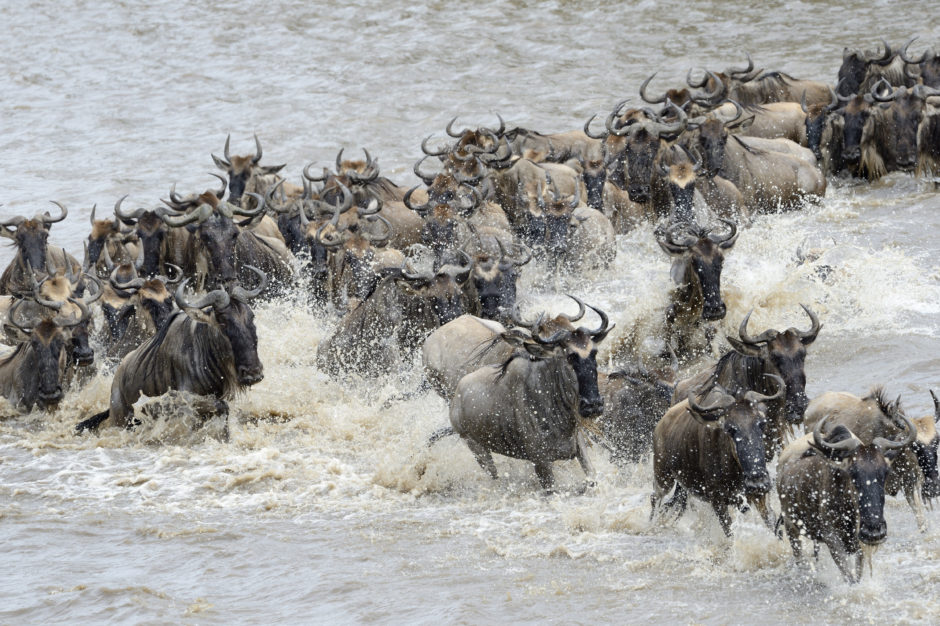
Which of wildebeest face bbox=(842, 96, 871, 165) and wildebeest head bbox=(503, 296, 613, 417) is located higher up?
wildebeest head bbox=(503, 296, 613, 417)

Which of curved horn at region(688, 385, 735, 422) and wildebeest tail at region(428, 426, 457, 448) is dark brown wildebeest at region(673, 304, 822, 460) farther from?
wildebeest tail at region(428, 426, 457, 448)

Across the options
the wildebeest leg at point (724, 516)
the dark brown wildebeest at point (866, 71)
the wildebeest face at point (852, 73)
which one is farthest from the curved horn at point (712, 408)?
the wildebeest face at point (852, 73)

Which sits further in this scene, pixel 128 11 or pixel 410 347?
pixel 128 11

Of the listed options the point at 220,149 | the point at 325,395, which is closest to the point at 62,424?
the point at 325,395

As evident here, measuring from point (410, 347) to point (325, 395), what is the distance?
0.91 m

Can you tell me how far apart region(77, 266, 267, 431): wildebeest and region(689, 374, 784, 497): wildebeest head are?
14.2ft

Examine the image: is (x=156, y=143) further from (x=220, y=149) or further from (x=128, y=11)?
(x=128, y=11)

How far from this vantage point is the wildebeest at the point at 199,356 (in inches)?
436

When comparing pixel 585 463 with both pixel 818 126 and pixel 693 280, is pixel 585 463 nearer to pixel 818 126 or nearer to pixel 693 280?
pixel 693 280

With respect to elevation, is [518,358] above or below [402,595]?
above

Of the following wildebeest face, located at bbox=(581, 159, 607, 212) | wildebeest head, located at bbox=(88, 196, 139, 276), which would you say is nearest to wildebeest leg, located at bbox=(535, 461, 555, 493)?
wildebeest head, located at bbox=(88, 196, 139, 276)

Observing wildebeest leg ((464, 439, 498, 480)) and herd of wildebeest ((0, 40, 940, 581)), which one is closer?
herd of wildebeest ((0, 40, 940, 581))

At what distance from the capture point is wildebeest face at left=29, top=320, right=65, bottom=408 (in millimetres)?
12211

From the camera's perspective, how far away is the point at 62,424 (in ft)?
40.1
